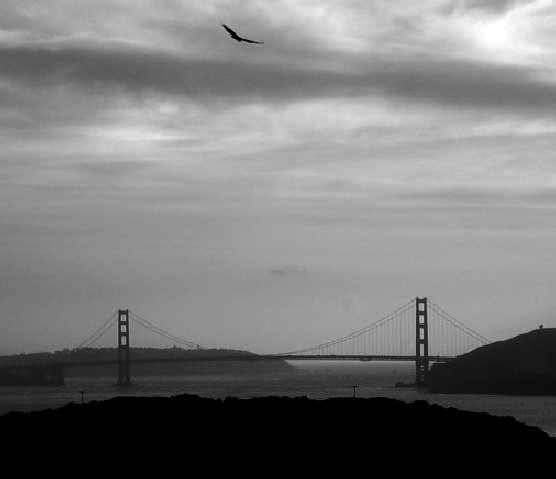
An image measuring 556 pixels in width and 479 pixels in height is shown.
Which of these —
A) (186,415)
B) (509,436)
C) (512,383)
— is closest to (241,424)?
(186,415)

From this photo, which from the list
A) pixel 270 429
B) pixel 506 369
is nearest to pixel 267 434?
pixel 270 429

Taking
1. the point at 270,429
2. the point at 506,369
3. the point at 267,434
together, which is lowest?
the point at 267,434

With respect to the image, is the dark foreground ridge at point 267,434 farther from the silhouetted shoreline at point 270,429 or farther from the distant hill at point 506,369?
the distant hill at point 506,369

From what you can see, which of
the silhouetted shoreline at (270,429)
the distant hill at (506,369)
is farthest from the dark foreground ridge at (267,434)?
the distant hill at (506,369)

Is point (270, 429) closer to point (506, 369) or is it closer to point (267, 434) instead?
point (267, 434)

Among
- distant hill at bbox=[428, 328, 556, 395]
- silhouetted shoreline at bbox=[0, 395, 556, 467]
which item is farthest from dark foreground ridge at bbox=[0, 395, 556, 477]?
distant hill at bbox=[428, 328, 556, 395]

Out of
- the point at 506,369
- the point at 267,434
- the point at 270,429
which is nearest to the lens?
the point at 267,434

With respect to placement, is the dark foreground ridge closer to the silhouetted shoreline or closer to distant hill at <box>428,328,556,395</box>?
the silhouetted shoreline

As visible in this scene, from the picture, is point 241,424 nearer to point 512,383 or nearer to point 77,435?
point 77,435
